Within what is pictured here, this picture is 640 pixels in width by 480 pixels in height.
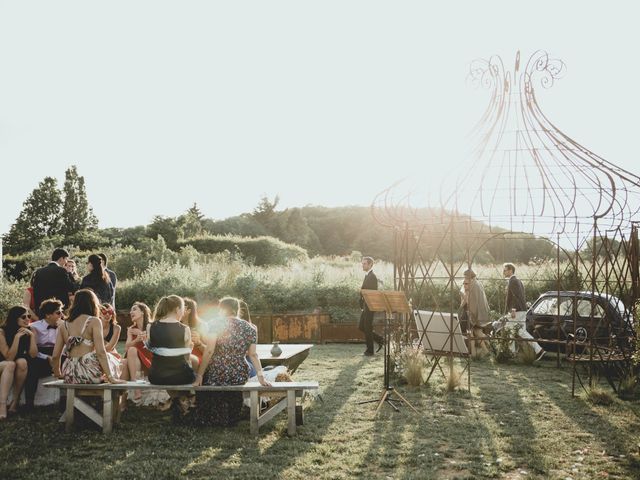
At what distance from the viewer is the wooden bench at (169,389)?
6.20 metres

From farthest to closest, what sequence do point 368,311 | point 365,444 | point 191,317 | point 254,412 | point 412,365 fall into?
point 368,311 → point 412,365 → point 191,317 → point 254,412 → point 365,444

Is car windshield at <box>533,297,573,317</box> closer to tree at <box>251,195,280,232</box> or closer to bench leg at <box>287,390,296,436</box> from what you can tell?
bench leg at <box>287,390,296,436</box>

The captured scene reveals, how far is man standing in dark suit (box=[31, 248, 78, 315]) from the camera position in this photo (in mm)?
8953

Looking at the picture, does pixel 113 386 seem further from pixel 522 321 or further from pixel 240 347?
pixel 522 321

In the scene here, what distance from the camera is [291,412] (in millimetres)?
6227

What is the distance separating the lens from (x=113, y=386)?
20.5 ft

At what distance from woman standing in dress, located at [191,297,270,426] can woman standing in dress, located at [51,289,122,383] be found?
91cm

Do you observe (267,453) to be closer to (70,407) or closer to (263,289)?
(70,407)

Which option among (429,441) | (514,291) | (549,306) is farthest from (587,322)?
(429,441)

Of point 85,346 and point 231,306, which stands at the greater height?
point 231,306

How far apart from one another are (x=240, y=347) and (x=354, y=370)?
4.36 metres

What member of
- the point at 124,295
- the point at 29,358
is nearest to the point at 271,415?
the point at 29,358

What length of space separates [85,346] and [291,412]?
7.33ft

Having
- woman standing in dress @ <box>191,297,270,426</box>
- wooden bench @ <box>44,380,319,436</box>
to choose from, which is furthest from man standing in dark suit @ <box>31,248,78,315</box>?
woman standing in dress @ <box>191,297,270,426</box>
